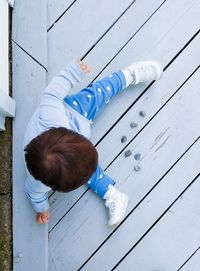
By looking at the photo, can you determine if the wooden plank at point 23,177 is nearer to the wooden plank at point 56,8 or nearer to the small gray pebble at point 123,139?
the wooden plank at point 56,8

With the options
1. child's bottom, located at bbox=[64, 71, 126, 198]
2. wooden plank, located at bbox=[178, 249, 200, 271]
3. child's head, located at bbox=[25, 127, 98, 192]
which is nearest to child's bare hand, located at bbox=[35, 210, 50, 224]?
child's bottom, located at bbox=[64, 71, 126, 198]

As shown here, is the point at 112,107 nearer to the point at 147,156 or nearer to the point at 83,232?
the point at 147,156

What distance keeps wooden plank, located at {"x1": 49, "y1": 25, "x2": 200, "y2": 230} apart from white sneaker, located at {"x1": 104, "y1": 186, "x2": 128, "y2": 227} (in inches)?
3.2

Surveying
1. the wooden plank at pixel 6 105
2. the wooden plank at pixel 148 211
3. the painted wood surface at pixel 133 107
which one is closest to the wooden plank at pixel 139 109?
the painted wood surface at pixel 133 107

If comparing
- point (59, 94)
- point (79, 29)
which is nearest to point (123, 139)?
point (59, 94)

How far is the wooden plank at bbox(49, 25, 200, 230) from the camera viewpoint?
62.5 inches

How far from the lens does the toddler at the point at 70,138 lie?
1249 mm

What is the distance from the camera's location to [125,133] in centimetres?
160

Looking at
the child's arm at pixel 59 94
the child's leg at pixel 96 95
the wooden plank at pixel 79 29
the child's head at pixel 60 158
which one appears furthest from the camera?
the wooden plank at pixel 79 29

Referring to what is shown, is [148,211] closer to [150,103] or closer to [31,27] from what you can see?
[150,103]

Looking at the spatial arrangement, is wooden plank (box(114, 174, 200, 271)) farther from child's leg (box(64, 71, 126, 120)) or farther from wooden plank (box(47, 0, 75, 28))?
wooden plank (box(47, 0, 75, 28))

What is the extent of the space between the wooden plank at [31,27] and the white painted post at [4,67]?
0.13 ft

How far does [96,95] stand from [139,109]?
0.51 feet

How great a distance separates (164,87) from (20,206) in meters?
0.55
